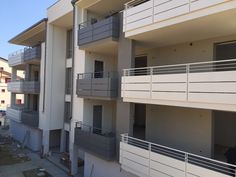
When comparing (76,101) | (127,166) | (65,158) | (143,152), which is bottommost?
(65,158)

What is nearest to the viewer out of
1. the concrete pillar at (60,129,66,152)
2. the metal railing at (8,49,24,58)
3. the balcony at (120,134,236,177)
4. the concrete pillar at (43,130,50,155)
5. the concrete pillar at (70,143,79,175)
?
the balcony at (120,134,236,177)

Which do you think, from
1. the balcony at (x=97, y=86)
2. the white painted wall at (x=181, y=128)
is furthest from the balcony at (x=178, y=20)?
the white painted wall at (x=181, y=128)

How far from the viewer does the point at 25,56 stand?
25.4 metres

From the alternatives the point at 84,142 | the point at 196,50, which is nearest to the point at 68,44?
the point at 84,142

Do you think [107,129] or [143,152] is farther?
[107,129]

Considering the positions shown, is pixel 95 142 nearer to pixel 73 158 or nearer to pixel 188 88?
pixel 73 158

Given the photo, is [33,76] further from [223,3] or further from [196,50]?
[223,3]

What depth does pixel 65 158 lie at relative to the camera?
62.7ft

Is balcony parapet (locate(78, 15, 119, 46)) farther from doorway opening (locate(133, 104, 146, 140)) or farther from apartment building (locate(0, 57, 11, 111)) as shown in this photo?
apartment building (locate(0, 57, 11, 111))

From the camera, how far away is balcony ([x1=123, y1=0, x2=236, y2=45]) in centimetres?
851

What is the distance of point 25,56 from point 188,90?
836 inches

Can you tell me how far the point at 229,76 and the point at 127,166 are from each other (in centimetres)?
658

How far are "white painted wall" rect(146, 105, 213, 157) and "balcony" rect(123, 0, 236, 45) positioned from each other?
381 centimetres

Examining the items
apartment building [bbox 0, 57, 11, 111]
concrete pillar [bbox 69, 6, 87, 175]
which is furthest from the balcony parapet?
apartment building [bbox 0, 57, 11, 111]
